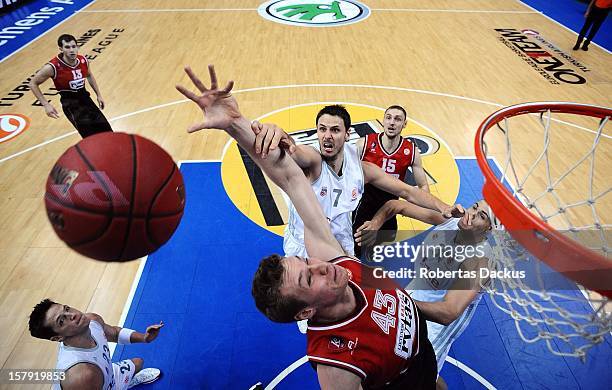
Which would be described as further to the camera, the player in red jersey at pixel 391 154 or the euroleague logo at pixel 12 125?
the euroleague logo at pixel 12 125

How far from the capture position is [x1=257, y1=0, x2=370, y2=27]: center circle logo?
11.3 meters

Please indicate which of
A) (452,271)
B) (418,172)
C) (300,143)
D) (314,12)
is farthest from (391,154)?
(314,12)

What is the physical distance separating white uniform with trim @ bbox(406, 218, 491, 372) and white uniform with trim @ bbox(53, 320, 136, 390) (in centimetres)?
223

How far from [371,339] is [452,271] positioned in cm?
113

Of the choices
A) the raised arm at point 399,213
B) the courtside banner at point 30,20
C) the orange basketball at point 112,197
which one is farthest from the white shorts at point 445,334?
the courtside banner at point 30,20

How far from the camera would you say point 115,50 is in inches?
369

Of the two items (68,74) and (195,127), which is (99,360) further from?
(68,74)

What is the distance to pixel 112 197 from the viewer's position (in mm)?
1914

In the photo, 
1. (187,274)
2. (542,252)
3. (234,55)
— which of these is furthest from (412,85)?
(542,252)

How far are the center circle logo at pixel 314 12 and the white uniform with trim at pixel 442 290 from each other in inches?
359

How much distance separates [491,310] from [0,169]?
6.41 m

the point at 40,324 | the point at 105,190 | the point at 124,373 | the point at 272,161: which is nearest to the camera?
the point at 105,190

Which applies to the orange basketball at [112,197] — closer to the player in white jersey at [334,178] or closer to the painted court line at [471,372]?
the player in white jersey at [334,178]

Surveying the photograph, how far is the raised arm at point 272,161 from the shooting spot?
1.98 metres
